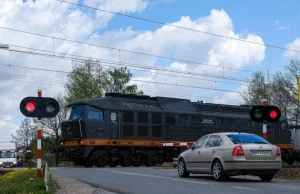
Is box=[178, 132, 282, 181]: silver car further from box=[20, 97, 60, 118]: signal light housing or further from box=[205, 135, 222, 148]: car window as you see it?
box=[20, 97, 60, 118]: signal light housing

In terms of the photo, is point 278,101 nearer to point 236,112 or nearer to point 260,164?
point 236,112

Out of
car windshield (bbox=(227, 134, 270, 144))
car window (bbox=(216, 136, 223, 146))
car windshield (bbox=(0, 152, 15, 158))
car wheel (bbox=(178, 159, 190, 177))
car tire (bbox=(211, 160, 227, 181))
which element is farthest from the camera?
car windshield (bbox=(0, 152, 15, 158))

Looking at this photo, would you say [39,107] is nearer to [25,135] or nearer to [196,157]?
[196,157]

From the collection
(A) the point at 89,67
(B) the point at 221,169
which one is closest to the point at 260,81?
(A) the point at 89,67

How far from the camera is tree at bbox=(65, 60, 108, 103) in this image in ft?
190

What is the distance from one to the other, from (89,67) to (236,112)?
28600 mm

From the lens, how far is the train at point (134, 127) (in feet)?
91.1

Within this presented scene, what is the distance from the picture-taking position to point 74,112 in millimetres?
28812

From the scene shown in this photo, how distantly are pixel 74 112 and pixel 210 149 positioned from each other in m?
14.6

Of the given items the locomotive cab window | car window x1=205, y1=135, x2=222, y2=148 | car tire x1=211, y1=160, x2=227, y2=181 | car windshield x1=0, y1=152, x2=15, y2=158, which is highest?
the locomotive cab window

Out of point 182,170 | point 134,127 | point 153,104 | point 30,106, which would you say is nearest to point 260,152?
point 182,170

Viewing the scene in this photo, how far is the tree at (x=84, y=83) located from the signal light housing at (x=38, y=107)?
4278 centimetres

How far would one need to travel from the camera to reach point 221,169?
15.0 m

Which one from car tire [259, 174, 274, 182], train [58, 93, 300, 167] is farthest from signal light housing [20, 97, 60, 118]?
train [58, 93, 300, 167]
